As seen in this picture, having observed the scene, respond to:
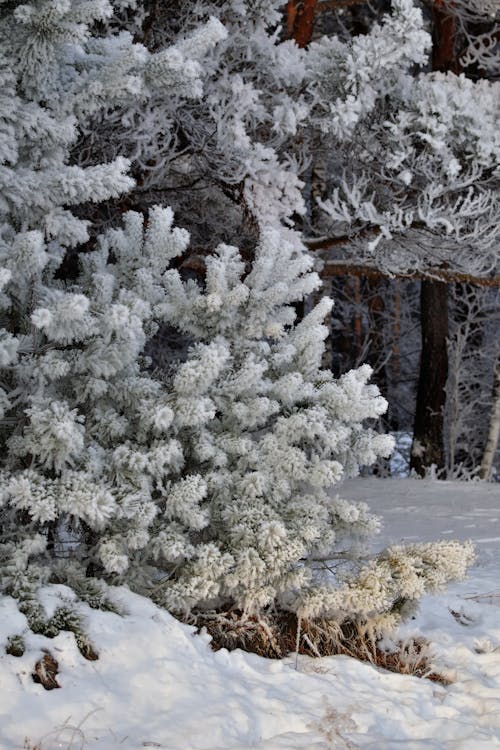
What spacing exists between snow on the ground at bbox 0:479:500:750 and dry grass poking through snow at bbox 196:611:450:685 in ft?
0.36

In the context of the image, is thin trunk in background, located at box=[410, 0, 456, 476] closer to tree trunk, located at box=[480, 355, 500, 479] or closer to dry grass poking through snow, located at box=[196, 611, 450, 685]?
tree trunk, located at box=[480, 355, 500, 479]

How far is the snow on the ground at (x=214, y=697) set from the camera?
3066 mm

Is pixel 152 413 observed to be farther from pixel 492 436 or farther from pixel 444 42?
pixel 492 436

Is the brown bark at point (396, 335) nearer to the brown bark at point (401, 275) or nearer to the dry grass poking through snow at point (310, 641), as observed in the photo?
the brown bark at point (401, 275)

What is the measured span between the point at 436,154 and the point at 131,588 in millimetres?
5538

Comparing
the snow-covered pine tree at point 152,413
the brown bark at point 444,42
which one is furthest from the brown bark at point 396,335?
the snow-covered pine tree at point 152,413

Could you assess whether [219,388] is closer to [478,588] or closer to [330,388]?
[330,388]

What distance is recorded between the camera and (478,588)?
5.37 meters

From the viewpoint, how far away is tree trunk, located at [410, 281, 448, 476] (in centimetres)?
1295

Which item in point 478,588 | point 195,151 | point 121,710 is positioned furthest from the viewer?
point 195,151

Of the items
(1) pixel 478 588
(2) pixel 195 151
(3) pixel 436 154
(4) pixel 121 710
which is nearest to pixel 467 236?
(3) pixel 436 154

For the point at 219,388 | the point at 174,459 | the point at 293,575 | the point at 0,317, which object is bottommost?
the point at 293,575

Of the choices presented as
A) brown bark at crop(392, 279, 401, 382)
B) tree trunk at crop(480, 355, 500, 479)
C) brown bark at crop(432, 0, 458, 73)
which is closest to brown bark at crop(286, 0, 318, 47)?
brown bark at crop(432, 0, 458, 73)

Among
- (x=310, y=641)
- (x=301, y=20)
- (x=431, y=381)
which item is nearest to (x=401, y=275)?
(x=301, y=20)
